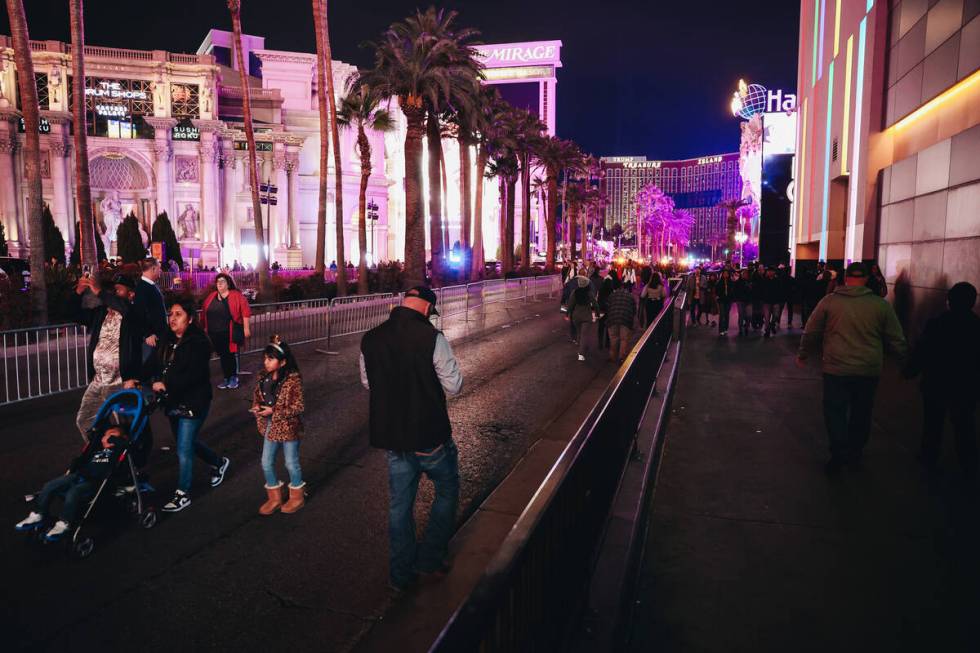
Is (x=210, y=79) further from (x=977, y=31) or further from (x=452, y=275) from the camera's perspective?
(x=977, y=31)

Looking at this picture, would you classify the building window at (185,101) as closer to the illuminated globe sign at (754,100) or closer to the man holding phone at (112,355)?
the man holding phone at (112,355)

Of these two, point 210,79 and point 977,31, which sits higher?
point 210,79

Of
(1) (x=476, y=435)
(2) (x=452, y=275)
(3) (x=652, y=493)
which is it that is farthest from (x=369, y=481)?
(2) (x=452, y=275)

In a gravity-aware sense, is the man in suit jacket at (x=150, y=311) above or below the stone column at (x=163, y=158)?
below

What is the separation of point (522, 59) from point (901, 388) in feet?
541

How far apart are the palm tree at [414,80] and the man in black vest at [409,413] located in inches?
911

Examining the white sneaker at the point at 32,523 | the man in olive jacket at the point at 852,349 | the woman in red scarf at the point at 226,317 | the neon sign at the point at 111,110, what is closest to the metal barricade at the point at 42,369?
the woman in red scarf at the point at 226,317

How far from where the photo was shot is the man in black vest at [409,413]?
4199 millimetres

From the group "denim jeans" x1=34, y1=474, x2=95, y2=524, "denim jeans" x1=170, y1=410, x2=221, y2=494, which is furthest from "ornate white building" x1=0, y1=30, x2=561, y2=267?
"denim jeans" x1=34, y1=474, x2=95, y2=524

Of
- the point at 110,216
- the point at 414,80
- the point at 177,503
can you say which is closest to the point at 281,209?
the point at 110,216

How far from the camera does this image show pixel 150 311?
7.56m

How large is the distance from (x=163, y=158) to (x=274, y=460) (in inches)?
2401

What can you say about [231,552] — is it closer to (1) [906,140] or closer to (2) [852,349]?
(2) [852,349]

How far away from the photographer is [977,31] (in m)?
11.2
